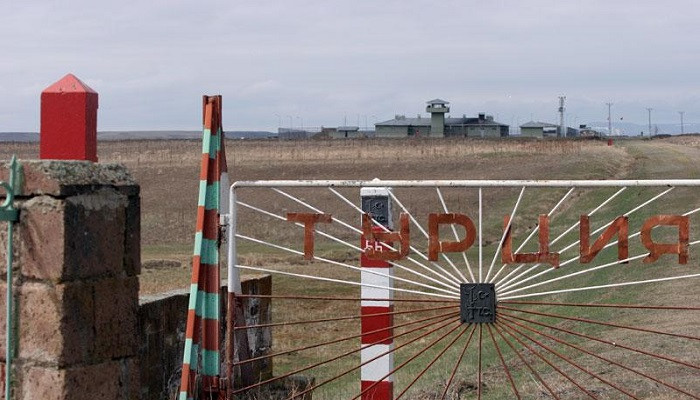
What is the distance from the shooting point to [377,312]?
6715mm

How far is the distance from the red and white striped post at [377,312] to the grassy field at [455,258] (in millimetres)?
1244

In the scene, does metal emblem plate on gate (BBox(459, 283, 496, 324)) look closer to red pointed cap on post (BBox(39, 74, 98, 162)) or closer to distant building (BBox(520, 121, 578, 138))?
red pointed cap on post (BBox(39, 74, 98, 162))

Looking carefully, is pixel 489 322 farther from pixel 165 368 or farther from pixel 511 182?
pixel 165 368

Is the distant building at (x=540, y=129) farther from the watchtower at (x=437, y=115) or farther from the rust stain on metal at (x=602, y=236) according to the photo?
the rust stain on metal at (x=602, y=236)

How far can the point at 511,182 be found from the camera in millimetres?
5703

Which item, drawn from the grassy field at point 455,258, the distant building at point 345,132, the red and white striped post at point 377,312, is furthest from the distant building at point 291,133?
the red and white striped post at point 377,312

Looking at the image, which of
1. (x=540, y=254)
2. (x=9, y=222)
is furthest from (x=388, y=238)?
(x=9, y=222)

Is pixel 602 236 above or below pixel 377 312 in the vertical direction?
above

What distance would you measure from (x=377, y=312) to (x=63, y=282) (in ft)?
8.57

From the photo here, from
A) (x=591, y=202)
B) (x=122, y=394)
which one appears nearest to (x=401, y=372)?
(x=122, y=394)

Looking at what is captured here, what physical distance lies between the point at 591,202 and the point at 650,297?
18.6 metres

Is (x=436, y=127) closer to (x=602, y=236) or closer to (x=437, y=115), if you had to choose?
(x=437, y=115)

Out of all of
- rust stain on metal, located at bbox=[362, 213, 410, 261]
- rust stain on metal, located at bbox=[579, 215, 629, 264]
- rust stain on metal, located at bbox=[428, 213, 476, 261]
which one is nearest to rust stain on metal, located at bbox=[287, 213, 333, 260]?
rust stain on metal, located at bbox=[362, 213, 410, 261]

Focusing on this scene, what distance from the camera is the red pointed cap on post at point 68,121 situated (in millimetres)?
4594
